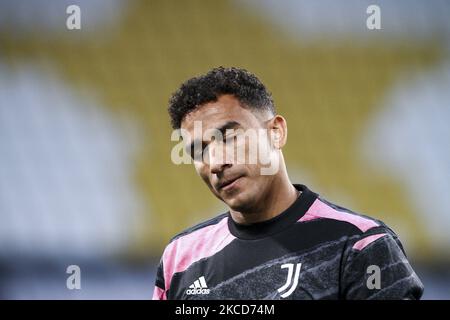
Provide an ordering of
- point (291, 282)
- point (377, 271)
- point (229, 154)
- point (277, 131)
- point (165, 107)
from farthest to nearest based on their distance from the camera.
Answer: point (165, 107) < point (277, 131) < point (229, 154) < point (291, 282) < point (377, 271)

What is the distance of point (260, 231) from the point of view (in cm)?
231

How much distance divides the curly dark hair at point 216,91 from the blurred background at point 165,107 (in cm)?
290

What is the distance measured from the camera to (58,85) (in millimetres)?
5602

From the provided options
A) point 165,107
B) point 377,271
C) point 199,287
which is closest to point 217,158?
point 199,287

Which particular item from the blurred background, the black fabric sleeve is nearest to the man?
the black fabric sleeve

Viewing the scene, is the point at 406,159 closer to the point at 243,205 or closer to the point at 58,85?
the point at 58,85

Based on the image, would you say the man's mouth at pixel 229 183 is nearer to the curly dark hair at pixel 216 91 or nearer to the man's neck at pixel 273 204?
the man's neck at pixel 273 204

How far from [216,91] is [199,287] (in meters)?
0.66

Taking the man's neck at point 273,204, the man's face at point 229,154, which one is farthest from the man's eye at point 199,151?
the man's neck at point 273,204

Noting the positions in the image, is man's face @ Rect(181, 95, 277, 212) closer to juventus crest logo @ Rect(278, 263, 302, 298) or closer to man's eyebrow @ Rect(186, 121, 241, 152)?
man's eyebrow @ Rect(186, 121, 241, 152)

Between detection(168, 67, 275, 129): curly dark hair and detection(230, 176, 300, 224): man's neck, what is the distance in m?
0.29

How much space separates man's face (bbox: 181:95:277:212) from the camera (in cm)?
224

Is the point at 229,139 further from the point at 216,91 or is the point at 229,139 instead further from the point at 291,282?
the point at 291,282
